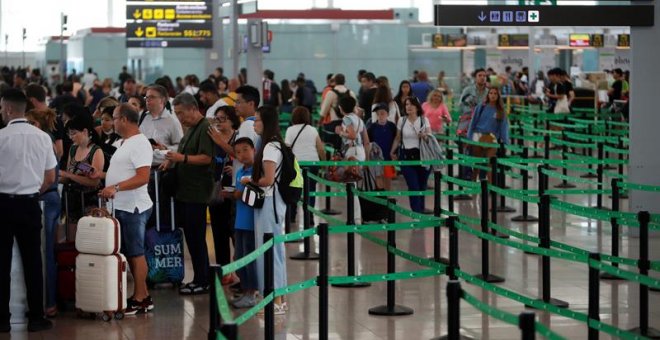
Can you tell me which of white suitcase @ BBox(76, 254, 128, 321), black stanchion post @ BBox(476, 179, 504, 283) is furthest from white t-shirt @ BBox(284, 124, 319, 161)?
white suitcase @ BBox(76, 254, 128, 321)

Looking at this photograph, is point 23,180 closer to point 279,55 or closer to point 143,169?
point 143,169

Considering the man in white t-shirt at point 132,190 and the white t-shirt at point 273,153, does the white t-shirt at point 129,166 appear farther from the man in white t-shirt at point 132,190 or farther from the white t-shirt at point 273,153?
the white t-shirt at point 273,153

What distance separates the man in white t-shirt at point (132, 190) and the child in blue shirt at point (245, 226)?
0.72 m

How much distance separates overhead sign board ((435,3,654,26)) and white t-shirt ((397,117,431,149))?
8.01 ft

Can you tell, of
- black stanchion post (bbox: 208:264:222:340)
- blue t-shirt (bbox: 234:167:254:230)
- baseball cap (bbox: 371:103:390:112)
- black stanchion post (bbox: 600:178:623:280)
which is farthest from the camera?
baseball cap (bbox: 371:103:390:112)

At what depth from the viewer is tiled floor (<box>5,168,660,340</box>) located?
943 centimetres

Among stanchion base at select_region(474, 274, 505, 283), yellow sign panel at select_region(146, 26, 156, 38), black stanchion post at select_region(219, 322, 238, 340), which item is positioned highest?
yellow sign panel at select_region(146, 26, 156, 38)

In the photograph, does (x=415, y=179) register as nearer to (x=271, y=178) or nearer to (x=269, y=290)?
(x=271, y=178)

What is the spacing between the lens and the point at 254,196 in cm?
976

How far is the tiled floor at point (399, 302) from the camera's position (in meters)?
9.43

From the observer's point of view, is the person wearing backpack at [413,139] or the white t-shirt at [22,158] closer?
the white t-shirt at [22,158]

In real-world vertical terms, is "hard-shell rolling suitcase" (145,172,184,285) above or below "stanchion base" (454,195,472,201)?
above

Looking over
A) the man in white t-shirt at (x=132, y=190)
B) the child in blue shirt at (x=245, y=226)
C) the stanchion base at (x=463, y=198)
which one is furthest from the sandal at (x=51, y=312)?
the stanchion base at (x=463, y=198)

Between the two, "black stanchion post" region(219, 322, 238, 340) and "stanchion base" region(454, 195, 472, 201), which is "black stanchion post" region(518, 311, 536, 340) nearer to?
"black stanchion post" region(219, 322, 238, 340)
